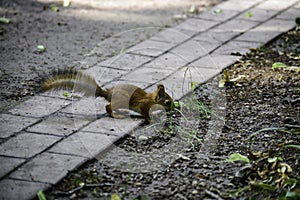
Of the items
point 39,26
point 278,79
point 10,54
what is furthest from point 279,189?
point 39,26

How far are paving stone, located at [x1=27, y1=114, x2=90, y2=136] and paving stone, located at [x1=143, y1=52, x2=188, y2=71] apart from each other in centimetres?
122

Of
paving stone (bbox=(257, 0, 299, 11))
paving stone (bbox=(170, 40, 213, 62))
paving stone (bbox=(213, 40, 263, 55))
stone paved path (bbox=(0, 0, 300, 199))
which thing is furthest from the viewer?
paving stone (bbox=(257, 0, 299, 11))

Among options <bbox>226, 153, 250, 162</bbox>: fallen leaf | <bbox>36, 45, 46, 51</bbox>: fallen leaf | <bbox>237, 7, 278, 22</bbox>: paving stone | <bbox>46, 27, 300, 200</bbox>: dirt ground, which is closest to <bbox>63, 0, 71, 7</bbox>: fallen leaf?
<bbox>36, 45, 46, 51</bbox>: fallen leaf

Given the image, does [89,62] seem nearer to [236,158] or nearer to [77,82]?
[77,82]

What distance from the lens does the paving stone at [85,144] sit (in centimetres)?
381

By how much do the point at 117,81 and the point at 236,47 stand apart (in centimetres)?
142

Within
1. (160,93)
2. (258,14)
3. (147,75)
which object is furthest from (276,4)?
(160,93)

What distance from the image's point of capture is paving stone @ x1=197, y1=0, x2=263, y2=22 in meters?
6.68

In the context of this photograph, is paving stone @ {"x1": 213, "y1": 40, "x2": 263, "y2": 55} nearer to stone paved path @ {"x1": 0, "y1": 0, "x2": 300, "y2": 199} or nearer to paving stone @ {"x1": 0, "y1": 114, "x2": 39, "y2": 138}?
stone paved path @ {"x1": 0, "y1": 0, "x2": 300, "y2": 199}

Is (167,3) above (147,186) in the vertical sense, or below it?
above

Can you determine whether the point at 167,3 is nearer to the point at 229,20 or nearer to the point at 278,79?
the point at 229,20

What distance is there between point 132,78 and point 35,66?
89 centimetres

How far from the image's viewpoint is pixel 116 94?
4.37 metres

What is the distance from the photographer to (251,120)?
4.39m
